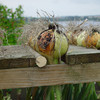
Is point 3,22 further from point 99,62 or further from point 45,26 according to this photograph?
point 99,62

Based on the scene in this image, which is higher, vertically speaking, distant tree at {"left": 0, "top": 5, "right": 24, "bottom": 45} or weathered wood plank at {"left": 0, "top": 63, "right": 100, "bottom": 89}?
distant tree at {"left": 0, "top": 5, "right": 24, "bottom": 45}

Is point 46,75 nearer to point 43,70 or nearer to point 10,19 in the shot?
point 43,70

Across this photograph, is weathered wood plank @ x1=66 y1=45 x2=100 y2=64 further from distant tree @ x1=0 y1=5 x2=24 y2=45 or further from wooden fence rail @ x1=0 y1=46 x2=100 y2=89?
distant tree @ x1=0 y1=5 x2=24 y2=45

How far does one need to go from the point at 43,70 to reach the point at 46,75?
3cm

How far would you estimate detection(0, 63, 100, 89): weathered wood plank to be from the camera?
90 cm

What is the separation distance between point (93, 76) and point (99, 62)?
0.09 m

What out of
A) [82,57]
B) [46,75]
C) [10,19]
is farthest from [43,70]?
[10,19]

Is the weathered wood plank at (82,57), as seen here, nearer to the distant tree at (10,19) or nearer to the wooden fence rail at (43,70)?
the wooden fence rail at (43,70)

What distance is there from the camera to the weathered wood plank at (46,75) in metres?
0.90

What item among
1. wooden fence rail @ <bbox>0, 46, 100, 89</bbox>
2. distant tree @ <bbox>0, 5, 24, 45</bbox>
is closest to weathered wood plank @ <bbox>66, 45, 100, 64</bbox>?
wooden fence rail @ <bbox>0, 46, 100, 89</bbox>

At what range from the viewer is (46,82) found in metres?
0.93

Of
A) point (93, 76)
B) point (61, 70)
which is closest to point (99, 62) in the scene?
point (93, 76)

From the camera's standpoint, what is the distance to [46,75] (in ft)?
3.01

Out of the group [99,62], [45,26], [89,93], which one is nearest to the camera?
[99,62]
